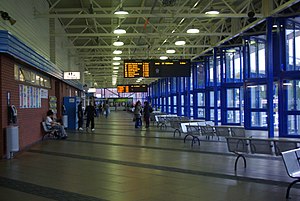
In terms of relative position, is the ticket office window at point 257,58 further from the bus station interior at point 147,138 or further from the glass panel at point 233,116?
the glass panel at point 233,116

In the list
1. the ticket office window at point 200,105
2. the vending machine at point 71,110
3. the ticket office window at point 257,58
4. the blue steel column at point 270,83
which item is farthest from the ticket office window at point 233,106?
the vending machine at point 71,110

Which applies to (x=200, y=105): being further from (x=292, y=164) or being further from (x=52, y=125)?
(x=292, y=164)

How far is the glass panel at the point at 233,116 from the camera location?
2270 centimetres

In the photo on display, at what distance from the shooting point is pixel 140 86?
126ft

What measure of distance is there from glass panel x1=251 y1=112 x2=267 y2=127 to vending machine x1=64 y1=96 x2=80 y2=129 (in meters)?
9.96

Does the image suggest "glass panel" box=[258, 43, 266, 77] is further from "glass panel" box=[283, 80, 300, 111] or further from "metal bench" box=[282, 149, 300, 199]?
"metal bench" box=[282, 149, 300, 199]

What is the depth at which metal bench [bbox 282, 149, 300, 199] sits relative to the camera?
577 cm

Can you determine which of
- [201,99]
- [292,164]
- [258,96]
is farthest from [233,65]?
[292,164]

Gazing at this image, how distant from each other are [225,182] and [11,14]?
8.02 m

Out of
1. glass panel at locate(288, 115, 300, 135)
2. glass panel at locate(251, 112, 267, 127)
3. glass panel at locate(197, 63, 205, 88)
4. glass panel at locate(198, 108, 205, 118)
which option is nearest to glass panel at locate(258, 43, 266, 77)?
glass panel at locate(251, 112, 267, 127)

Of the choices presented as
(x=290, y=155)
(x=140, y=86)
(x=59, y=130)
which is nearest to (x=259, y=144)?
(x=290, y=155)

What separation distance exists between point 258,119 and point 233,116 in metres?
3.52

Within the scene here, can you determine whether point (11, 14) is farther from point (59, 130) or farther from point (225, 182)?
Answer: point (225, 182)

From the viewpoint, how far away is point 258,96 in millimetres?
19234
